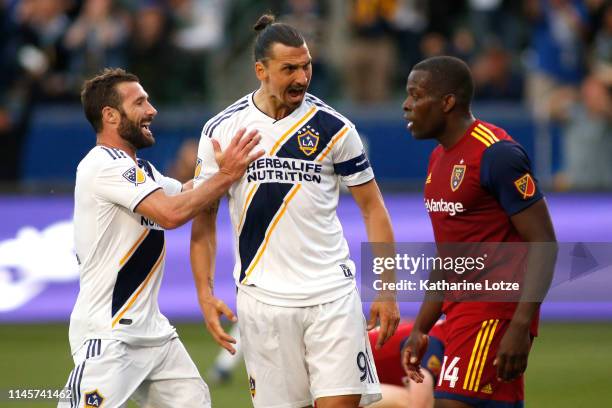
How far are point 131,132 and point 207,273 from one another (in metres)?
0.91

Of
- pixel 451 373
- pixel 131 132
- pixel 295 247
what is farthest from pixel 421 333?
pixel 131 132

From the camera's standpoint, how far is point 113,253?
268 inches

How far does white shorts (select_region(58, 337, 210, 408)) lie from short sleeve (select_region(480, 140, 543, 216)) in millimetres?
1985

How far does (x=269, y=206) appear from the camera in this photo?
671 cm

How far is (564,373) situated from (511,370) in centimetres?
520

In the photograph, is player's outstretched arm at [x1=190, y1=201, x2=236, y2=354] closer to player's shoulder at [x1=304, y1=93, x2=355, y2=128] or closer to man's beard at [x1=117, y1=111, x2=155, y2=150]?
man's beard at [x1=117, y1=111, x2=155, y2=150]

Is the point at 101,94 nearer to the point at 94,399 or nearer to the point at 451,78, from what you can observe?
the point at 94,399

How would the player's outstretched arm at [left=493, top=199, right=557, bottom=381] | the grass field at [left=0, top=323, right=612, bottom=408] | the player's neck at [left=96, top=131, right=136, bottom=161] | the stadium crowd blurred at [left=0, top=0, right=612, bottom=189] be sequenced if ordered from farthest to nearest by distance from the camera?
the stadium crowd blurred at [left=0, top=0, right=612, bottom=189]
the grass field at [left=0, top=323, right=612, bottom=408]
the player's neck at [left=96, top=131, right=136, bottom=161]
the player's outstretched arm at [left=493, top=199, right=557, bottom=381]

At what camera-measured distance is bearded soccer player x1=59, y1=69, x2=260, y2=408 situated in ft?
21.7

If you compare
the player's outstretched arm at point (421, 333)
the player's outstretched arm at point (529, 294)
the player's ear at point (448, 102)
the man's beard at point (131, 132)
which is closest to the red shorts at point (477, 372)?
the player's outstretched arm at point (529, 294)

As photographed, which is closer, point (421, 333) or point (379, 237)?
point (379, 237)

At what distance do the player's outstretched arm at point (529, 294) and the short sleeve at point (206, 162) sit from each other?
1.71 meters

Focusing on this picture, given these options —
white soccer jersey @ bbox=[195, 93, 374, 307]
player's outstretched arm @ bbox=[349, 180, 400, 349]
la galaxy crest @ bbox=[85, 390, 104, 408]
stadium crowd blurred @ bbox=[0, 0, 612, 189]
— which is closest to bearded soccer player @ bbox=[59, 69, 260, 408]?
la galaxy crest @ bbox=[85, 390, 104, 408]

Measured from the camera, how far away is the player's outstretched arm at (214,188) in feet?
21.6
